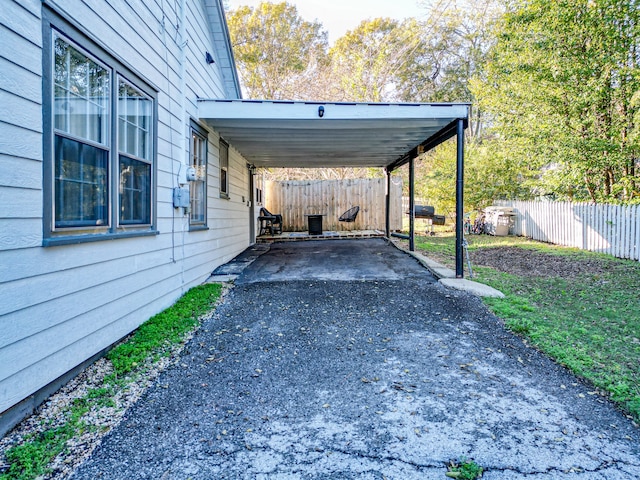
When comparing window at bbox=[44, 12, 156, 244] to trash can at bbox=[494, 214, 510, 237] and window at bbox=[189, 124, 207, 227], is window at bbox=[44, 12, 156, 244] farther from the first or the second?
trash can at bbox=[494, 214, 510, 237]

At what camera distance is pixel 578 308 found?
15.6ft

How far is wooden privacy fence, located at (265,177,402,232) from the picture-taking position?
13.9m

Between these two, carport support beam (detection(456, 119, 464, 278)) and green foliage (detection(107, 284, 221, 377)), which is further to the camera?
carport support beam (detection(456, 119, 464, 278))

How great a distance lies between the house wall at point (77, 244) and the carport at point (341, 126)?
3.35 ft

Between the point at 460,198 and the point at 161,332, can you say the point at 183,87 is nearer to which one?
the point at 161,332

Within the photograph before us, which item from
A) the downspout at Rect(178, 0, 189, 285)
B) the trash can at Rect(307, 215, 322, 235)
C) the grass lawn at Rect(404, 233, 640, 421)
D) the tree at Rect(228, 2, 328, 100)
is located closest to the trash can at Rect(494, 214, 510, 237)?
the grass lawn at Rect(404, 233, 640, 421)

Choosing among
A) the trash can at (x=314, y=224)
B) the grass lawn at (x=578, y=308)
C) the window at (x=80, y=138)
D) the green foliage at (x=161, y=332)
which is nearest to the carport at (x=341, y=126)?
the grass lawn at (x=578, y=308)

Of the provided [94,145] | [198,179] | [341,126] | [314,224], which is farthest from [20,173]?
[314,224]

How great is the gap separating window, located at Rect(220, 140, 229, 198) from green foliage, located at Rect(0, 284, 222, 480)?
2.69 meters

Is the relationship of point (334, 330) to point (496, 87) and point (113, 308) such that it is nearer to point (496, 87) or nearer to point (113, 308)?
point (113, 308)

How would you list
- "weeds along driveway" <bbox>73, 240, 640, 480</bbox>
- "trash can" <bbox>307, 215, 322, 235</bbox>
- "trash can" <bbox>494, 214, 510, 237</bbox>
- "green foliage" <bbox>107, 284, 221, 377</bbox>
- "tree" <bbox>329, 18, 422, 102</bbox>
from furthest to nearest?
1. "tree" <bbox>329, 18, 422, 102</bbox>
2. "trash can" <bbox>494, 214, 510, 237</bbox>
3. "trash can" <bbox>307, 215, 322, 235</bbox>
4. "green foliage" <bbox>107, 284, 221, 377</bbox>
5. "weeds along driveway" <bbox>73, 240, 640, 480</bbox>

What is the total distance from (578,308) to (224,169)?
247 inches

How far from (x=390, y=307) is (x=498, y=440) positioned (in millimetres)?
2525

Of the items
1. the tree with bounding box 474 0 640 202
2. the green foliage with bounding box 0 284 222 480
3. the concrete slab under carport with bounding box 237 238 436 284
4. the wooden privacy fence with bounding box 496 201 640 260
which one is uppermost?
the tree with bounding box 474 0 640 202
